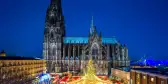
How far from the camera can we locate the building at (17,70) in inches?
2982

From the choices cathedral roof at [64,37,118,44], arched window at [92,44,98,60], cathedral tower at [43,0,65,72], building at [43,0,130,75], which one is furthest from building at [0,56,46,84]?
arched window at [92,44,98,60]

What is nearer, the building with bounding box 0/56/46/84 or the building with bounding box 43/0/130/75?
the building with bounding box 0/56/46/84

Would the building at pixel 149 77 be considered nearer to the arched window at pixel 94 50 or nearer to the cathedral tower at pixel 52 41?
the arched window at pixel 94 50

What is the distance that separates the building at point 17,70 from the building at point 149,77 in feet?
111

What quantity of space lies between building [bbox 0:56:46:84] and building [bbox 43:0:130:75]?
2417 centimetres

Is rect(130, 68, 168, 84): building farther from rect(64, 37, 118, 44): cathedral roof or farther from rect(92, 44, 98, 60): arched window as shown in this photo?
rect(64, 37, 118, 44): cathedral roof

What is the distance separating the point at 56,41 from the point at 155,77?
94.6 meters

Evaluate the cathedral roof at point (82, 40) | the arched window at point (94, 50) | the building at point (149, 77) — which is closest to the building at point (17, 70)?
the building at point (149, 77)

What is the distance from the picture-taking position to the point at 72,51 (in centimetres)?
14462

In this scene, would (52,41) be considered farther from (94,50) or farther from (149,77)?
(149,77)

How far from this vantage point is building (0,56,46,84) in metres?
75.8

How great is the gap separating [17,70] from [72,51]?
59.4m

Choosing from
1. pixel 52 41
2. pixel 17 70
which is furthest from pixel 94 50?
pixel 17 70

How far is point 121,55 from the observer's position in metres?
146
